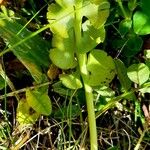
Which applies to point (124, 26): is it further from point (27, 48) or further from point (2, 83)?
point (2, 83)

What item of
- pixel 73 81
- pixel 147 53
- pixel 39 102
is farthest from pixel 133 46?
pixel 39 102

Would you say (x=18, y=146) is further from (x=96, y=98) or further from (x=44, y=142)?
(x=96, y=98)

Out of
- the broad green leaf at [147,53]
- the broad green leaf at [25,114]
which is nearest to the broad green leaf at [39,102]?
the broad green leaf at [25,114]

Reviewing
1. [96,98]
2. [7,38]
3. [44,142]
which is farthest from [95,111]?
[7,38]

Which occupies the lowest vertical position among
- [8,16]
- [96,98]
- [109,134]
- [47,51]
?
[109,134]

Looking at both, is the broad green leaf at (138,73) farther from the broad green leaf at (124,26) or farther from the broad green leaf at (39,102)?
the broad green leaf at (39,102)

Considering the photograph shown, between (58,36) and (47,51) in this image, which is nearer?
(58,36)

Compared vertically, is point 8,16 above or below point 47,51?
above
